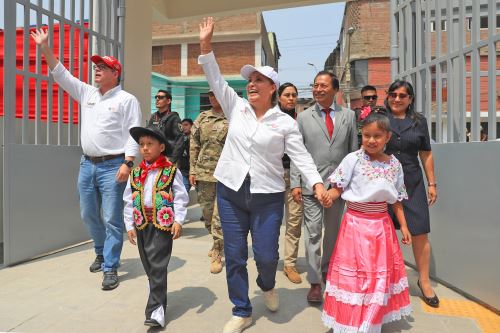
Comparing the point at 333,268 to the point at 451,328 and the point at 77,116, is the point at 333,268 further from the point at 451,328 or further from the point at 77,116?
the point at 77,116

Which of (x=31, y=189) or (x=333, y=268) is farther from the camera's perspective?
(x=31, y=189)

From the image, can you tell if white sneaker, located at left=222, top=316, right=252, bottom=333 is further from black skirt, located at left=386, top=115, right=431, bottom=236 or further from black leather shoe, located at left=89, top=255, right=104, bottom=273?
black leather shoe, located at left=89, top=255, right=104, bottom=273

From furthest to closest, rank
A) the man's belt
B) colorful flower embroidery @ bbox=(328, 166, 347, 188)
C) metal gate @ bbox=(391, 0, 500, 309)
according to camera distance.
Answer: the man's belt < metal gate @ bbox=(391, 0, 500, 309) < colorful flower embroidery @ bbox=(328, 166, 347, 188)

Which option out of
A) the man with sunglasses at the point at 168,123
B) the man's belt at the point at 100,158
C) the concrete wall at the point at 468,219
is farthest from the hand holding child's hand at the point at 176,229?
the man with sunglasses at the point at 168,123

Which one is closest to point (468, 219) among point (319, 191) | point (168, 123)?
point (319, 191)

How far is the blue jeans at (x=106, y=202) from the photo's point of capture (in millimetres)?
3781

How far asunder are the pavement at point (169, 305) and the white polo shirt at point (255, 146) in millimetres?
1014

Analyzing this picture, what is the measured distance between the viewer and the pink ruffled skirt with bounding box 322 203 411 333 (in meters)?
2.69

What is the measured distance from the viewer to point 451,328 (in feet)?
9.77

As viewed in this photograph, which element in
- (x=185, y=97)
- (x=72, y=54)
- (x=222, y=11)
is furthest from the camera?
(x=185, y=97)

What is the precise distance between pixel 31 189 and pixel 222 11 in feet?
16.2

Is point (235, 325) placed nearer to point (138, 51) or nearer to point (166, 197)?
point (166, 197)

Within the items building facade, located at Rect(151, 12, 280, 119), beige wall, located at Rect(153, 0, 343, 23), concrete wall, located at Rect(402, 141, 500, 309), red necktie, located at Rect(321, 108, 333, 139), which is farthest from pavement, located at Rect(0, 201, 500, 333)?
building facade, located at Rect(151, 12, 280, 119)

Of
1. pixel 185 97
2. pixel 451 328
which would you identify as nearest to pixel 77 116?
pixel 451 328
